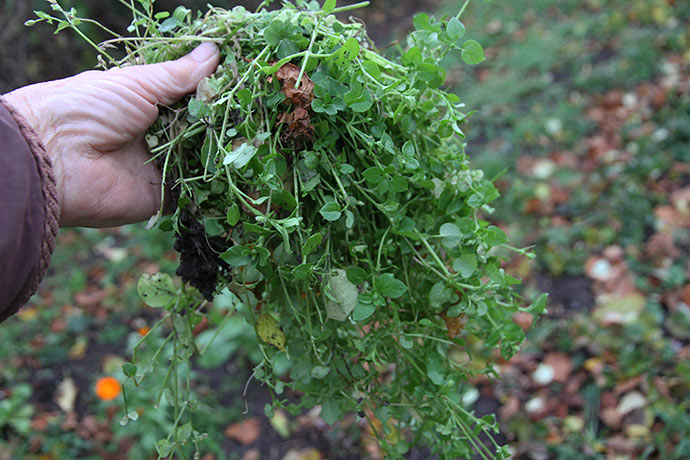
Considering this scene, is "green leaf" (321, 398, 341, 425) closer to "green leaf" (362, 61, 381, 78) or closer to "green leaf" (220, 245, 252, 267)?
"green leaf" (220, 245, 252, 267)

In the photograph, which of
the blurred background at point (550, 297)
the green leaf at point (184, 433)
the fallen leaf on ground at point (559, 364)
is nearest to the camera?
the green leaf at point (184, 433)

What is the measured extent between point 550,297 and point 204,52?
2.09 m

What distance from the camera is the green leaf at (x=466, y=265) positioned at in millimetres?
1057

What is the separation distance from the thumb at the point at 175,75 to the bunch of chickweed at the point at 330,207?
3 cm

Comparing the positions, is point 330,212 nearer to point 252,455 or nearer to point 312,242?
point 312,242

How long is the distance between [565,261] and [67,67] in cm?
453

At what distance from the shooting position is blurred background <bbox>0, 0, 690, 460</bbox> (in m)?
2.18

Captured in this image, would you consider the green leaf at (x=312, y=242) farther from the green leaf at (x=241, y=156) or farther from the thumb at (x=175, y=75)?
the thumb at (x=175, y=75)

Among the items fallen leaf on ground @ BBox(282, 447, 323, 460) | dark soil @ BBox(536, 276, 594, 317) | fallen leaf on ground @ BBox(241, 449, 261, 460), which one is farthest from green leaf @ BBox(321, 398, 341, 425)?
dark soil @ BBox(536, 276, 594, 317)

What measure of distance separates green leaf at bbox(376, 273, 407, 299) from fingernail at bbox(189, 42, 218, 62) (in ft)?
1.96

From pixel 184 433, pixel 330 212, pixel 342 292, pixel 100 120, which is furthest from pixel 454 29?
pixel 184 433

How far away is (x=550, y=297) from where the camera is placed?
8.69ft

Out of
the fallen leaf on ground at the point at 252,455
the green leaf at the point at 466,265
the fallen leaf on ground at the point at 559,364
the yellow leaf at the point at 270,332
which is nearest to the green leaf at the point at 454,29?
the green leaf at the point at 466,265

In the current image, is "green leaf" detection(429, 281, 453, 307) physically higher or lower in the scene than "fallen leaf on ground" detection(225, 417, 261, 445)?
higher
